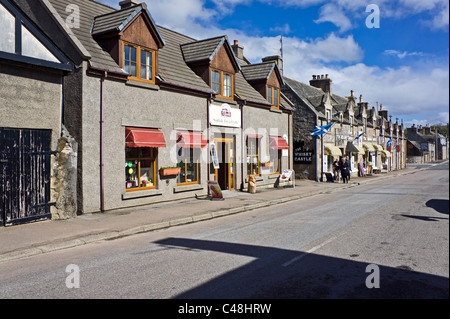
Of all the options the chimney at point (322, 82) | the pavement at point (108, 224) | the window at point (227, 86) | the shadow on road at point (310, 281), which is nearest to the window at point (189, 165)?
the pavement at point (108, 224)

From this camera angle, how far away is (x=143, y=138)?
13.0 meters

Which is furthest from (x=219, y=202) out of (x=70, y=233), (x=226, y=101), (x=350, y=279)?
(x=350, y=279)

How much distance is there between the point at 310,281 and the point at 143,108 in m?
10.1

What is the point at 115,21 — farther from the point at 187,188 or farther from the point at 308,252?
the point at 308,252

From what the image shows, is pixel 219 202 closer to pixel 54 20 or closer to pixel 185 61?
pixel 185 61

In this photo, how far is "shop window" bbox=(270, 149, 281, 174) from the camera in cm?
2184

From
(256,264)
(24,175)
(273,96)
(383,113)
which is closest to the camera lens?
(256,264)

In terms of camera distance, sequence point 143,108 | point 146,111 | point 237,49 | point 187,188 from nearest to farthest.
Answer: point 143,108
point 146,111
point 187,188
point 237,49

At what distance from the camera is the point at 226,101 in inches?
701

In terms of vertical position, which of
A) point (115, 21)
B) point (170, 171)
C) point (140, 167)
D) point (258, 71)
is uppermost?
point (258, 71)

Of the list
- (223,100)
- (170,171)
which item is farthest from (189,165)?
(223,100)

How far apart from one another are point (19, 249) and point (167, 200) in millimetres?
7392

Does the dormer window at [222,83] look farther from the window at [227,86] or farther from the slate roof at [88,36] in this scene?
the slate roof at [88,36]

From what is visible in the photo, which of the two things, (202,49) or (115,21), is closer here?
(115,21)
